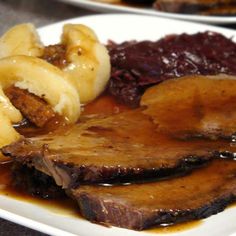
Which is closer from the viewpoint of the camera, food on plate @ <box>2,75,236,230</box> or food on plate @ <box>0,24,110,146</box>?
food on plate @ <box>2,75,236,230</box>

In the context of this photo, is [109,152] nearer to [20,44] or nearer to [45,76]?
[45,76]

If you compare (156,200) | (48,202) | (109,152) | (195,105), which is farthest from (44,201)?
(195,105)

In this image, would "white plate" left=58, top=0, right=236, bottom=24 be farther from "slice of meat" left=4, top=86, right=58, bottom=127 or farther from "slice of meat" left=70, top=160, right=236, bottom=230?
"slice of meat" left=70, top=160, right=236, bottom=230

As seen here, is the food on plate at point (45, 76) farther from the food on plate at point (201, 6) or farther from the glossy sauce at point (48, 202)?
the food on plate at point (201, 6)

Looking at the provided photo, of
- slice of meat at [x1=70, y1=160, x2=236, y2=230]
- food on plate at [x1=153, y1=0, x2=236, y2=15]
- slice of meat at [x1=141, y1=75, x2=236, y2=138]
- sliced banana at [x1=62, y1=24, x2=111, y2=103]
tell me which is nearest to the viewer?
slice of meat at [x1=70, y1=160, x2=236, y2=230]

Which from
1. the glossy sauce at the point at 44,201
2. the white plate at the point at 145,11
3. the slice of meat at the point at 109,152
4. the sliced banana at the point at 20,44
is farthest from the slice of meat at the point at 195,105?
the white plate at the point at 145,11

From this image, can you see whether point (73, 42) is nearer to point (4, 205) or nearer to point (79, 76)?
point (79, 76)

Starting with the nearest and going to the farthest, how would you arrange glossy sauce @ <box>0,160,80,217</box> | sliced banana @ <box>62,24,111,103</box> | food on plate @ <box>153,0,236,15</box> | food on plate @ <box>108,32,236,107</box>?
glossy sauce @ <box>0,160,80,217</box>, sliced banana @ <box>62,24,111,103</box>, food on plate @ <box>108,32,236,107</box>, food on plate @ <box>153,0,236,15</box>

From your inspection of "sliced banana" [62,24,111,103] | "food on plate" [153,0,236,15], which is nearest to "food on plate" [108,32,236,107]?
"sliced banana" [62,24,111,103]
